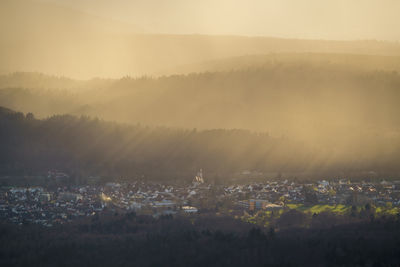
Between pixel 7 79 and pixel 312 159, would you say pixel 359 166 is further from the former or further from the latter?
pixel 7 79

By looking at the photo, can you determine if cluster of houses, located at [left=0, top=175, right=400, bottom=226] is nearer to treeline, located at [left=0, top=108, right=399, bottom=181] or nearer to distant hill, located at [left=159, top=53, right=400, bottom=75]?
treeline, located at [left=0, top=108, right=399, bottom=181]

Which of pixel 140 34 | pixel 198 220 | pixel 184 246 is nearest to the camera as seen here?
pixel 184 246

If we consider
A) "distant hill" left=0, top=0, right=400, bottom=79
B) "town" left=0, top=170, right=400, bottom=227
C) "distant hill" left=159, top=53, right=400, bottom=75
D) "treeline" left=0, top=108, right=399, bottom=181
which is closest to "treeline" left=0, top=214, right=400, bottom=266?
"town" left=0, top=170, right=400, bottom=227

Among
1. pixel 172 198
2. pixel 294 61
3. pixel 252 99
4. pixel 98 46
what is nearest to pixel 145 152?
pixel 172 198

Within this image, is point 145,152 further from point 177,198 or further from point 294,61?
point 294,61

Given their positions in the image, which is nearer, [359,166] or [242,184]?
[242,184]

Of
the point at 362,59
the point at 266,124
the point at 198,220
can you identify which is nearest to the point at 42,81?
the point at 266,124

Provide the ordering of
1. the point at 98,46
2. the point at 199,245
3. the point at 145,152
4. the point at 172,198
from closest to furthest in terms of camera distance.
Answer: the point at 199,245, the point at 172,198, the point at 145,152, the point at 98,46
